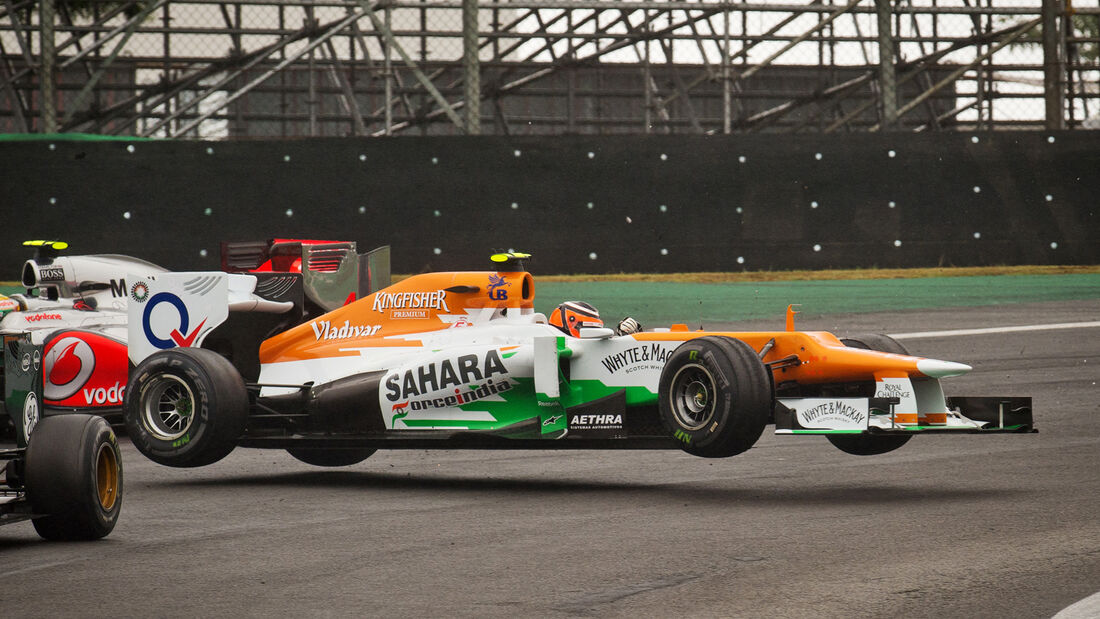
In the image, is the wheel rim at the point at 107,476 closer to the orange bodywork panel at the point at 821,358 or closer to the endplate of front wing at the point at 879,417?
the orange bodywork panel at the point at 821,358

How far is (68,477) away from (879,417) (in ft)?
13.5

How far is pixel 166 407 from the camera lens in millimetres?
9375

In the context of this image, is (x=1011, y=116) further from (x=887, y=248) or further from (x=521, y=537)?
(x=521, y=537)

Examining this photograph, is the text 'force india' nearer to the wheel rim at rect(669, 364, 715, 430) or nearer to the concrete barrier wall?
the wheel rim at rect(669, 364, 715, 430)

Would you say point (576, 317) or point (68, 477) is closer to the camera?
point (68, 477)

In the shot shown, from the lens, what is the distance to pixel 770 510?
764 cm

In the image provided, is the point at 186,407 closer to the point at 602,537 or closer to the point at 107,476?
the point at 107,476

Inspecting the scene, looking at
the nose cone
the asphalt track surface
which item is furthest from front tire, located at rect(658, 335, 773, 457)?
the nose cone

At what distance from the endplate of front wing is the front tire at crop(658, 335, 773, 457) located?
0.51 feet

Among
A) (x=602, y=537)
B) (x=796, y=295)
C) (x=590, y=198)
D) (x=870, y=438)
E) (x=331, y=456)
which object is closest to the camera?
(x=602, y=537)

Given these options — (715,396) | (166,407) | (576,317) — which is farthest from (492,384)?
(166,407)

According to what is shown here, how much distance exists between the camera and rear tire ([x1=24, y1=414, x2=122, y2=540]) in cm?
680

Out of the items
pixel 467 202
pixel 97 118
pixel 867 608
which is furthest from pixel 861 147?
pixel 867 608

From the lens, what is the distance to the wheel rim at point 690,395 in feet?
26.7
